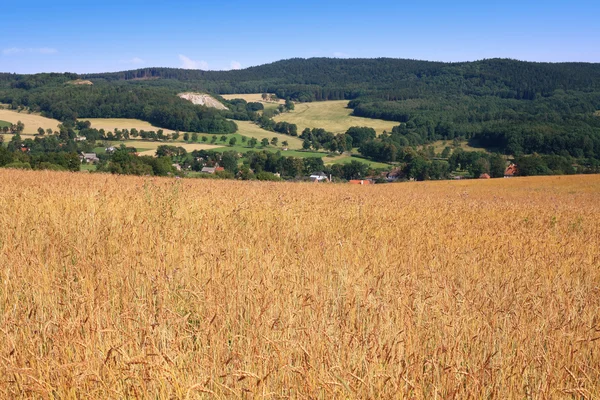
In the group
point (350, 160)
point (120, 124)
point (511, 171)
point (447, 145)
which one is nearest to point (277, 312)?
point (511, 171)

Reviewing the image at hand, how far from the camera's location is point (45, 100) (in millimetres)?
121375

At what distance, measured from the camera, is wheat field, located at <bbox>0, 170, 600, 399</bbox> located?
2.32 metres

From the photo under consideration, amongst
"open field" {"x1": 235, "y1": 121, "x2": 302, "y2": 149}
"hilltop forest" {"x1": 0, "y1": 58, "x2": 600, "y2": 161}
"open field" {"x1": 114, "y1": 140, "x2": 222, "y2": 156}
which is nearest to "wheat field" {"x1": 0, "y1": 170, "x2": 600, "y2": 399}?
"open field" {"x1": 114, "y1": 140, "x2": 222, "y2": 156}

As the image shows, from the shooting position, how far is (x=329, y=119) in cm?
15812

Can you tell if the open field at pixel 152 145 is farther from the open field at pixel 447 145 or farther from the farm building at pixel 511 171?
the farm building at pixel 511 171

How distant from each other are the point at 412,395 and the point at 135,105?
5264 inches

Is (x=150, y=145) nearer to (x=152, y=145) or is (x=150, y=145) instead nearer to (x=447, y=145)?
(x=152, y=145)

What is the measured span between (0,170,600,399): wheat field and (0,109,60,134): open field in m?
101

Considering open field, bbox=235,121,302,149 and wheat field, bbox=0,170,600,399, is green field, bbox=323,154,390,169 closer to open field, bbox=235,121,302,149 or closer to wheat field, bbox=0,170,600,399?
open field, bbox=235,121,302,149

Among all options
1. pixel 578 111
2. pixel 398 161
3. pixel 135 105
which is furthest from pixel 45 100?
pixel 578 111

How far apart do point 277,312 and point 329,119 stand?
519 ft

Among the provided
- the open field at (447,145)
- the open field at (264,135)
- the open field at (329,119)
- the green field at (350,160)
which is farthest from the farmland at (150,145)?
the open field at (447,145)

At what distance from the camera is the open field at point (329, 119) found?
463ft

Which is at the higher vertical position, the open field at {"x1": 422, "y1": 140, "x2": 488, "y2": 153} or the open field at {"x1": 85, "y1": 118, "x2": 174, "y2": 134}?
the open field at {"x1": 85, "y1": 118, "x2": 174, "y2": 134}
